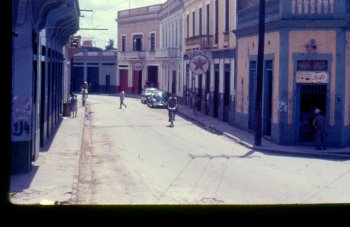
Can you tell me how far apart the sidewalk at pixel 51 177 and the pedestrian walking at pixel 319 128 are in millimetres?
7088

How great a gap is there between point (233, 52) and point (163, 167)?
41.6 ft

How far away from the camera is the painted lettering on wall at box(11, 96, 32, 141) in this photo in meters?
11.2

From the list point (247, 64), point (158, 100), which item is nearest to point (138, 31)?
point (158, 100)

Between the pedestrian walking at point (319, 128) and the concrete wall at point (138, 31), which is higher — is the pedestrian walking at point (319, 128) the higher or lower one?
the lower one

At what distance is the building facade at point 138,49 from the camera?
166ft

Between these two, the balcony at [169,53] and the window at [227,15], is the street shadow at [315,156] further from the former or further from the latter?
the balcony at [169,53]

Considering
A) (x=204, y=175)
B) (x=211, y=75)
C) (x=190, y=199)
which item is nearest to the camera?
(x=190, y=199)

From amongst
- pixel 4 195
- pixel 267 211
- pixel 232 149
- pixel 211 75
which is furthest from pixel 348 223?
pixel 211 75

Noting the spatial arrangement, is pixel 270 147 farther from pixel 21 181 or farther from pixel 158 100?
pixel 158 100

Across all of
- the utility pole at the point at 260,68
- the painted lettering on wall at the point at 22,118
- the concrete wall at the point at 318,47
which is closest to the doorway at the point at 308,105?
the concrete wall at the point at 318,47

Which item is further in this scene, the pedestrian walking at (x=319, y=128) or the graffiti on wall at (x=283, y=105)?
the graffiti on wall at (x=283, y=105)

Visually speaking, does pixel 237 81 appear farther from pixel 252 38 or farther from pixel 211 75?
pixel 211 75

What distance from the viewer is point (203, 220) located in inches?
83.7

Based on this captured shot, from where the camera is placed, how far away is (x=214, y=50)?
29.1 meters
